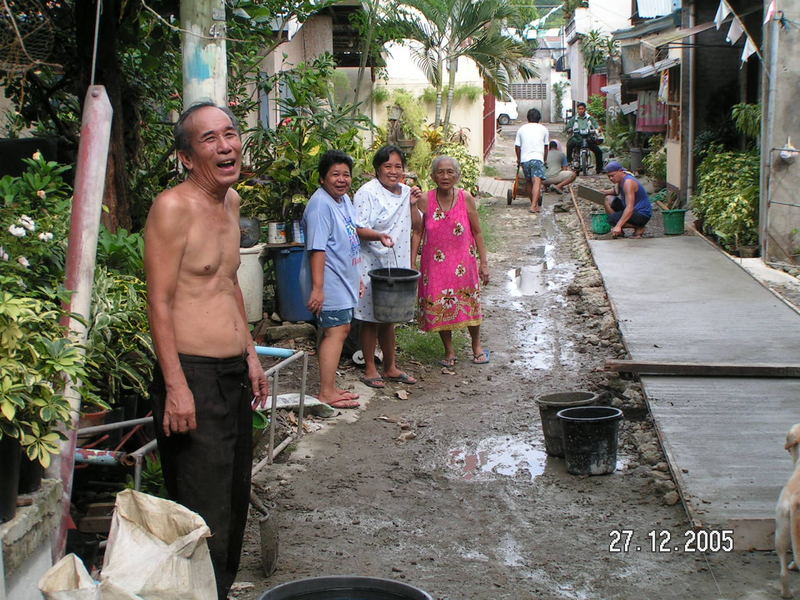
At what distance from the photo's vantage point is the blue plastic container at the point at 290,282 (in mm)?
8742

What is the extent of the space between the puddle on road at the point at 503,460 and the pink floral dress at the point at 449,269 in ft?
A: 5.90

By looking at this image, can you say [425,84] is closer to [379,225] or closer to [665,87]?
[665,87]

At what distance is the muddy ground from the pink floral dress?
20.2 inches

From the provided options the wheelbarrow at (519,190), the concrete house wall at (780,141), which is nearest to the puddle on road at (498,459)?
the concrete house wall at (780,141)

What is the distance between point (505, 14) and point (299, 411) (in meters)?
14.6

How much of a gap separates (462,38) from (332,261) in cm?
1347

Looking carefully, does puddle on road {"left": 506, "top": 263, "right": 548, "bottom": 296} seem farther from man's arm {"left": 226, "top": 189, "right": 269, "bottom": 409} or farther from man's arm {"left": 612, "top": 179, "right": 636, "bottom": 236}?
man's arm {"left": 226, "top": 189, "right": 269, "bottom": 409}

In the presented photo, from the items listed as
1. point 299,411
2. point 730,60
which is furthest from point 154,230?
point 730,60

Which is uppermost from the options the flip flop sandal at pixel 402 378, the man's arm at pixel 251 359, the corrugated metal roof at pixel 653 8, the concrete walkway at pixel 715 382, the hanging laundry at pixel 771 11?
the corrugated metal roof at pixel 653 8

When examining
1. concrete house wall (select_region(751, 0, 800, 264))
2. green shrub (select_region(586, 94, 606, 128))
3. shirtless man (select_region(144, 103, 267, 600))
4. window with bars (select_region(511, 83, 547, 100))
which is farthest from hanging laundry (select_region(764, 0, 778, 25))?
window with bars (select_region(511, 83, 547, 100))

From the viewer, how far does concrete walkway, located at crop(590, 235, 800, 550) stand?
4988mm

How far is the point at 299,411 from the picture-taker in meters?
6.44

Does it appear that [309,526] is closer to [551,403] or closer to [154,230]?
[551,403]

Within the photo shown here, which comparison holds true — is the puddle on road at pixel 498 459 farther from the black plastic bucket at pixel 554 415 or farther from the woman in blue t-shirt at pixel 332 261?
the woman in blue t-shirt at pixel 332 261
